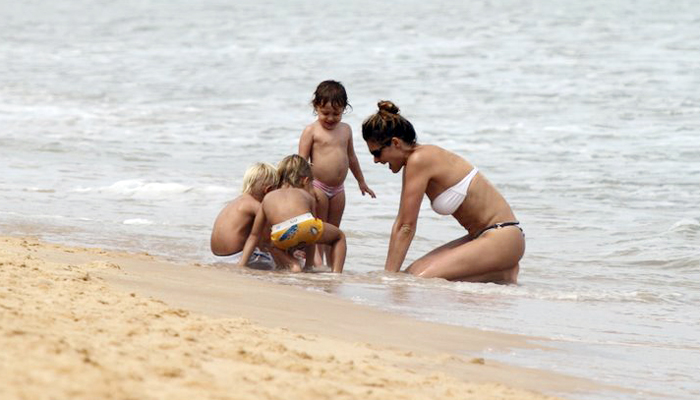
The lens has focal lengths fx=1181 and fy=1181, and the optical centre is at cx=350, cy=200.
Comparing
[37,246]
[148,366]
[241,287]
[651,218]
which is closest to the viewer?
[148,366]

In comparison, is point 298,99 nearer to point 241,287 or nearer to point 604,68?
point 604,68

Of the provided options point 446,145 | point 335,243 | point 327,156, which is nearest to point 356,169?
point 327,156

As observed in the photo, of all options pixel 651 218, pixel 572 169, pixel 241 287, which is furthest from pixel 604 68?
pixel 241 287

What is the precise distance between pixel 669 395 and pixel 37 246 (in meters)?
3.67

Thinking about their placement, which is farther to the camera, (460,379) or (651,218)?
(651,218)

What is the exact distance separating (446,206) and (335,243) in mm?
715

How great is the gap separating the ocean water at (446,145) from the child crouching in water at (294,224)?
244 mm

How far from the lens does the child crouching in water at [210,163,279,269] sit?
24.3 ft

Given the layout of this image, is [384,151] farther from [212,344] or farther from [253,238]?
[212,344]

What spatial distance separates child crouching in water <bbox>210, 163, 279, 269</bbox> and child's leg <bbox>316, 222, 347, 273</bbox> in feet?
1.35

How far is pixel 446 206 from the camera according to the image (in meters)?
7.21

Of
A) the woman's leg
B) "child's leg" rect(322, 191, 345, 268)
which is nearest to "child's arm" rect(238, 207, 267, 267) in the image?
"child's leg" rect(322, 191, 345, 268)

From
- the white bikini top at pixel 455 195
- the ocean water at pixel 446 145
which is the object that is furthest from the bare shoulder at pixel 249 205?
the white bikini top at pixel 455 195

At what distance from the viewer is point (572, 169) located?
13164 mm
